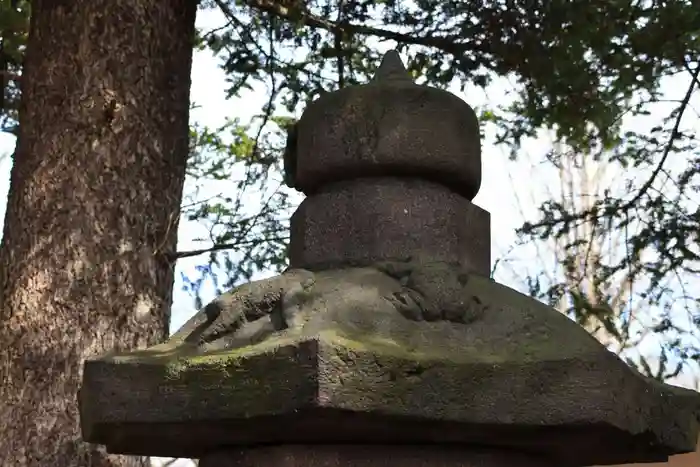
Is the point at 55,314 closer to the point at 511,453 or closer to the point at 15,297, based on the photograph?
the point at 15,297

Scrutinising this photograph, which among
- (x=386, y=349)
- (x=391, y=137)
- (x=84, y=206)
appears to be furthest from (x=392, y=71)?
(x=84, y=206)

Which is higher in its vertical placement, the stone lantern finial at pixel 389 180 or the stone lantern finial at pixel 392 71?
the stone lantern finial at pixel 392 71

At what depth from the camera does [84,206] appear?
3.55 m

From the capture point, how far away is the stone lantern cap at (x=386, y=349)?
1.53 meters

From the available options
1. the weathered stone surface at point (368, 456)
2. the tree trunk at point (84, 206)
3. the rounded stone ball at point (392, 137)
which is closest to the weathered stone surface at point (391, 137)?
the rounded stone ball at point (392, 137)

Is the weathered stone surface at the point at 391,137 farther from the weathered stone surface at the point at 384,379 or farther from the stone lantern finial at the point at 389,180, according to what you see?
the weathered stone surface at the point at 384,379

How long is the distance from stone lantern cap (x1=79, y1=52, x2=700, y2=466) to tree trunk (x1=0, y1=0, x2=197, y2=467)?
5.29 feet

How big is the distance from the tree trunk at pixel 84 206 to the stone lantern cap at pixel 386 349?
5.29ft

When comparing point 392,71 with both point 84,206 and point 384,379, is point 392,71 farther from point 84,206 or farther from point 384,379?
point 84,206

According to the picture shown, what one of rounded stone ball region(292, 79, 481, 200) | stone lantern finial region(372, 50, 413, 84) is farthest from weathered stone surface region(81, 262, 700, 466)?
stone lantern finial region(372, 50, 413, 84)

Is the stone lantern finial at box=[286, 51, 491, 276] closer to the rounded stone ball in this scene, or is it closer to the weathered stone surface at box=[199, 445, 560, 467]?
the rounded stone ball

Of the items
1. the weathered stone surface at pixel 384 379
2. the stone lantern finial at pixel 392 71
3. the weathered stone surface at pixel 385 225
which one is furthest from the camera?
the stone lantern finial at pixel 392 71

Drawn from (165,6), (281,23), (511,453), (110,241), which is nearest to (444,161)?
(511,453)

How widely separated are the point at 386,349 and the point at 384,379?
0.06 meters
